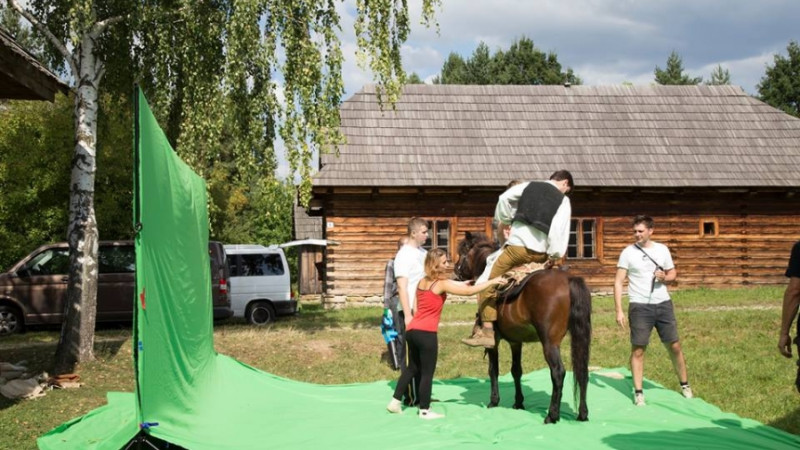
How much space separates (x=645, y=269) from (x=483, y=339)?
2.06m

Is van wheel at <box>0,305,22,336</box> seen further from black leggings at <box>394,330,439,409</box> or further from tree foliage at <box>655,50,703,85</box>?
tree foliage at <box>655,50,703,85</box>

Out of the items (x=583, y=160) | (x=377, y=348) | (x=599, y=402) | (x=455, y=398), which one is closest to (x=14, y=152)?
(x=377, y=348)

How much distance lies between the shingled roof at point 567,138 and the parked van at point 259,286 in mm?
3683

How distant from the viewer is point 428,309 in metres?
8.08

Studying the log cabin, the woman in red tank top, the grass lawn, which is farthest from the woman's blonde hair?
the log cabin

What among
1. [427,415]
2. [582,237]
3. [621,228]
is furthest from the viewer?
[621,228]

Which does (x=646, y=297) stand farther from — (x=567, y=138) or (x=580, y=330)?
(x=567, y=138)

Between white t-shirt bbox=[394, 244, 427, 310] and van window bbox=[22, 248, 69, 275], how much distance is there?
11.1 meters

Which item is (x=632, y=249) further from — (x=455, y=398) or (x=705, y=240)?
(x=705, y=240)

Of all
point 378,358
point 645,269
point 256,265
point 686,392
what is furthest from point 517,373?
point 256,265

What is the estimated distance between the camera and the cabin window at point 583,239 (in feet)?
80.4

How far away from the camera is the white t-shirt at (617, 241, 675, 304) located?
8961 mm

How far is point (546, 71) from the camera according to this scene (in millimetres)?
50938

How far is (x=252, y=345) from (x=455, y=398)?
5760mm
